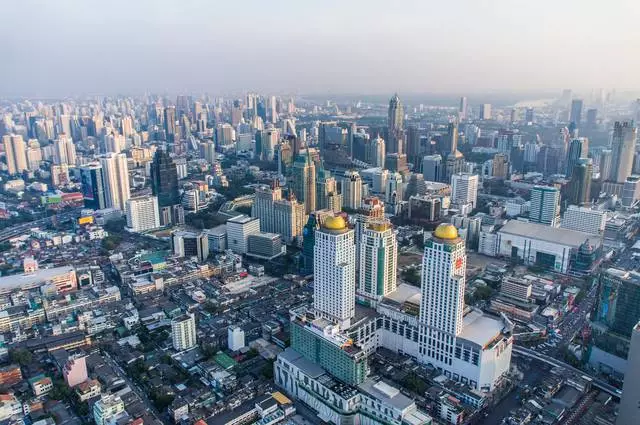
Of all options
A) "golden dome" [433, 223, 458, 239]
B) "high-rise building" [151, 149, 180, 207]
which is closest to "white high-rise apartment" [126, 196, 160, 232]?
"high-rise building" [151, 149, 180, 207]

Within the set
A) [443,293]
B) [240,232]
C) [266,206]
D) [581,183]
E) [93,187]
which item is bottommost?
[240,232]

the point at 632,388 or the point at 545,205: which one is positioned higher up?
the point at 545,205

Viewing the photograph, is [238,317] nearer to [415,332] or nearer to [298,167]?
[415,332]

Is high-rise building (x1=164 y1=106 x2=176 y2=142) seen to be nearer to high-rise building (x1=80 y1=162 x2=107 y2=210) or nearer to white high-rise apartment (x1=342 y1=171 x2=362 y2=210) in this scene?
high-rise building (x1=80 y1=162 x2=107 y2=210)

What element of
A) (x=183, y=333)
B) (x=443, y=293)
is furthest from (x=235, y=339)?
(x=443, y=293)

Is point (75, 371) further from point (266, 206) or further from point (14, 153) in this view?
point (14, 153)

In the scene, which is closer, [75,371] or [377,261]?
[75,371]

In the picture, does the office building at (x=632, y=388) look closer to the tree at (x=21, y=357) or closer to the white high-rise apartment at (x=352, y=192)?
the tree at (x=21, y=357)

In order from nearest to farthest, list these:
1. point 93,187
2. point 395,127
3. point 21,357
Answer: point 21,357 < point 93,187 < point 395,127
